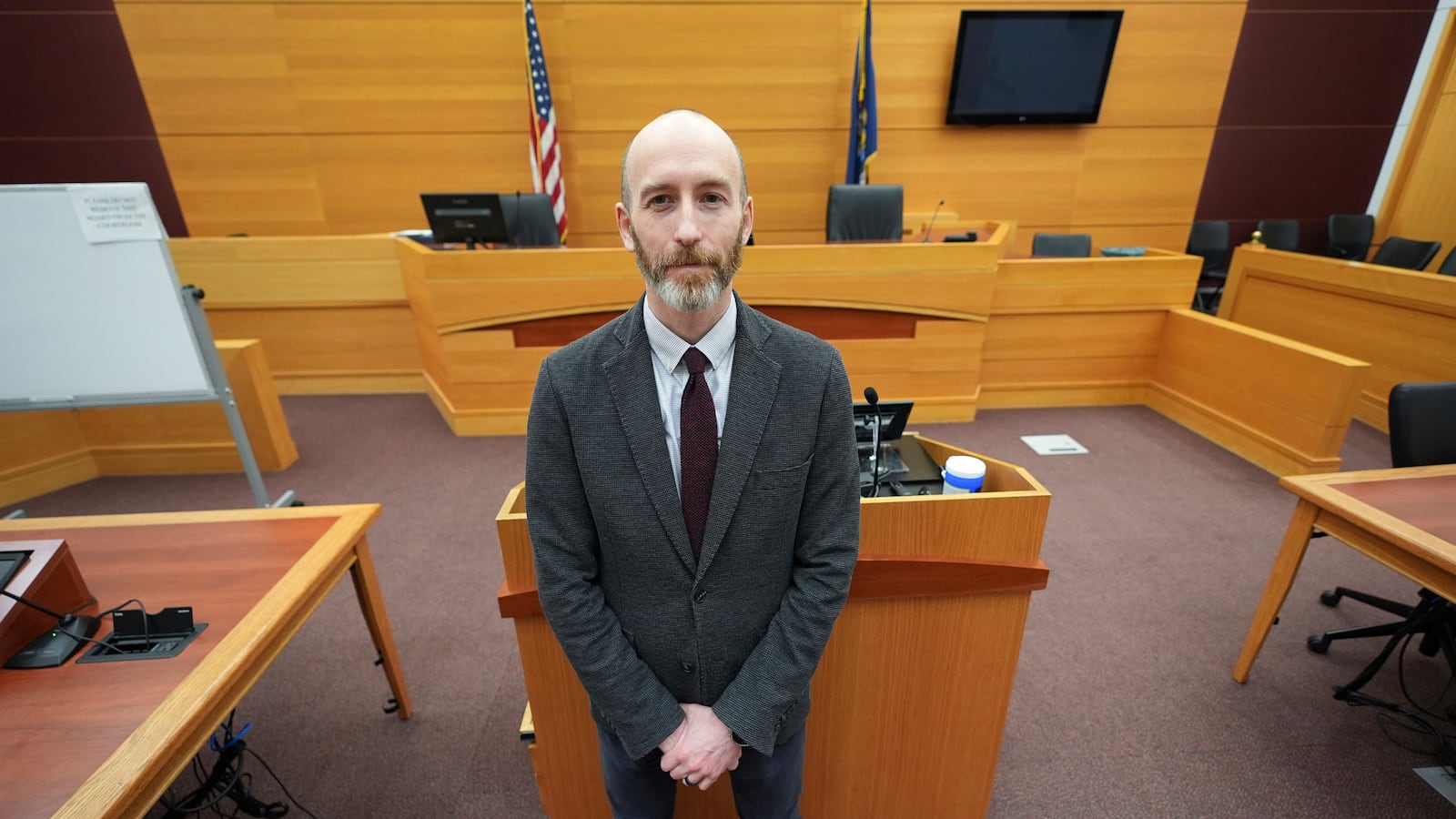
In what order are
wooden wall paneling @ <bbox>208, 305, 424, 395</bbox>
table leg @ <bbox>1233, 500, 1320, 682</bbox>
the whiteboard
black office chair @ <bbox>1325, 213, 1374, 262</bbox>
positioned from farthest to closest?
1. black office chair @ <bbox>1325, 213, 1374, 262</bbox>
2. wooden wall paneling @ <bbox>208, 305, 424, 395</bbox>
3. the whiteboard
4. table leg @ <bbox>1233, 500, 1320, 682</bbox>

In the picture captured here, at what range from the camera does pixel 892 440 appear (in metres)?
1.36

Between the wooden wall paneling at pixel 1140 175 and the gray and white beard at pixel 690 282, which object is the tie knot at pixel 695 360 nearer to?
the gray and white beard at pixel 690 282

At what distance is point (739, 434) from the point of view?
86cm

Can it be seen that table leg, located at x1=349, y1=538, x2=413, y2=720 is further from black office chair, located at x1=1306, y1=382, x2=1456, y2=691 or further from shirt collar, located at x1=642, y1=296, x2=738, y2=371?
black office chair, located at x1=1306, y1=382, x2=1456, y2=691

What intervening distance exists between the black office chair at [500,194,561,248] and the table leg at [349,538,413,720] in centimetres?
263

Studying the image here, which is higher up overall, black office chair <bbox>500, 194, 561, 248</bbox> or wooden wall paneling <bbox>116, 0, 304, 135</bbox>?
wooden wall paneling <bbox>116, 0, 304, 135</bbox>

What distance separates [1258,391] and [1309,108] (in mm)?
4131

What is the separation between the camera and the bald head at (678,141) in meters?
0.78

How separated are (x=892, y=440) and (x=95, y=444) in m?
4.23

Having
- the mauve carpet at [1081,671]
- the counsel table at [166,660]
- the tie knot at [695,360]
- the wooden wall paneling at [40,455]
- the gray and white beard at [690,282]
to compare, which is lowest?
the mauve carpet at [1081,671]

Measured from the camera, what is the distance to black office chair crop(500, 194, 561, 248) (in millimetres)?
3729

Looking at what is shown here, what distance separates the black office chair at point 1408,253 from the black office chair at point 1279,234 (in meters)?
0.81

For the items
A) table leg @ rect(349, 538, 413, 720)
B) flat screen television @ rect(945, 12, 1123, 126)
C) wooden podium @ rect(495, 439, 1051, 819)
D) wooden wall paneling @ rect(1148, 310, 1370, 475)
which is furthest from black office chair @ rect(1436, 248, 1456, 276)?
table leg @ rect(349, 538, 413, 720)

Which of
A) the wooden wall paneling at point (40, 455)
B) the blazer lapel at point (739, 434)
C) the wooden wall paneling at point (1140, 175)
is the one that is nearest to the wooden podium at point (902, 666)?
the blazer lapel at point (739, 434)
